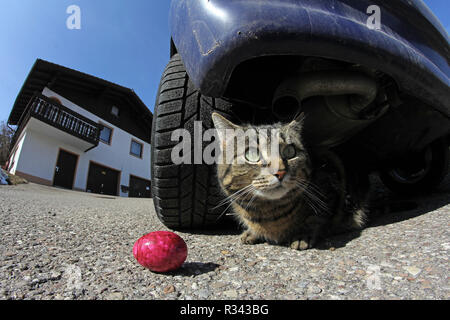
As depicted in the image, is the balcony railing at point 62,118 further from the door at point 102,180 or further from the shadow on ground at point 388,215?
the shadow on ground at point 388,215

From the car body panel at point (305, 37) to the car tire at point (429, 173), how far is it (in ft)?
4.72

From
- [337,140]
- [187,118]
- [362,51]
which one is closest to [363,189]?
[337,140]

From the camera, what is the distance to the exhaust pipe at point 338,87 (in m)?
1.38

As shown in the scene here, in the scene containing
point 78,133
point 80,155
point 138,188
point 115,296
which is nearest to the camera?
point 115,296

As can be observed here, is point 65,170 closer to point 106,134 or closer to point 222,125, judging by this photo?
point 106,134

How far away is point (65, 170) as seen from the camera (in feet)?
43.6

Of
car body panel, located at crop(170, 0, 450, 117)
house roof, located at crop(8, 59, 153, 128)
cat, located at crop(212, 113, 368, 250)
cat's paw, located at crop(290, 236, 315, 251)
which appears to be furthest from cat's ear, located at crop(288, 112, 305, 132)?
house roof, located at crop(8, 59, 153, 128)

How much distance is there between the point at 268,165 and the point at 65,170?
15090 mm

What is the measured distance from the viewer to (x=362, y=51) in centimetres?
114

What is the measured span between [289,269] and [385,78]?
1291 millimetres

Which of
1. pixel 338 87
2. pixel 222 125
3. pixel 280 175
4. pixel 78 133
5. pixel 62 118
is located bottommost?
pixel 280 175

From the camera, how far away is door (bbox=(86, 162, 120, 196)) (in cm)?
1445

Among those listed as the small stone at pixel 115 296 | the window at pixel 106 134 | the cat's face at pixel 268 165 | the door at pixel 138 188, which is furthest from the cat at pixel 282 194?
the door at pixel 138 188

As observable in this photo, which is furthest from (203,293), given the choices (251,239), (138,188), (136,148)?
(136,148)
